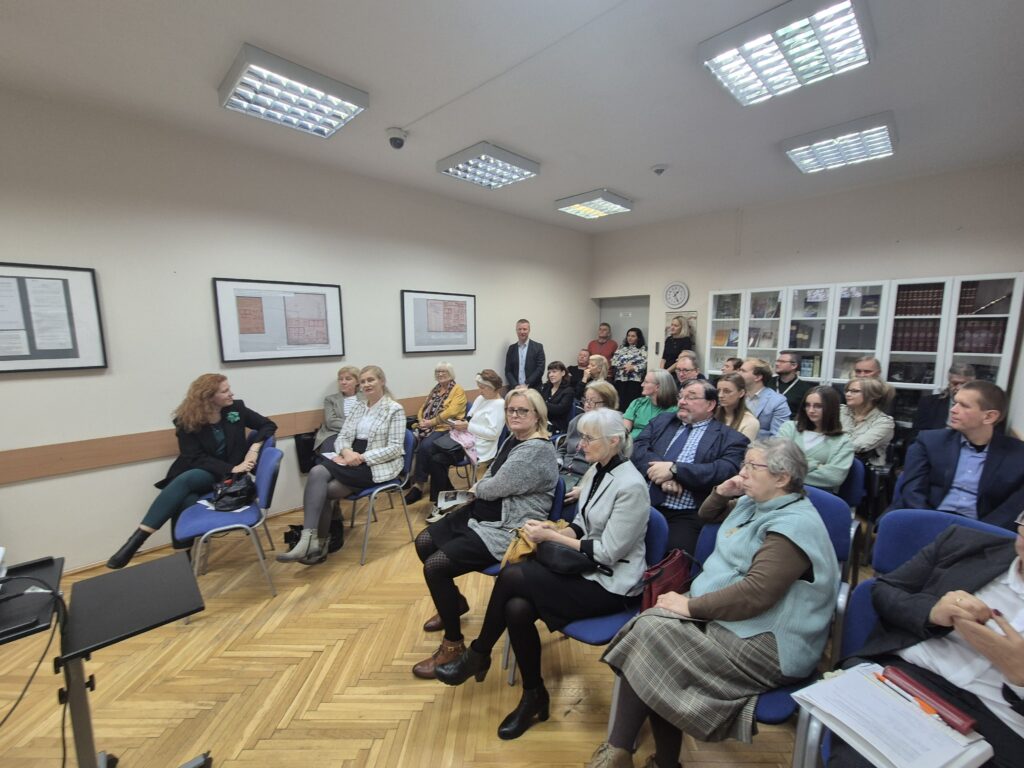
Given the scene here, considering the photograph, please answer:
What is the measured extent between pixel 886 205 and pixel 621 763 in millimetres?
5206

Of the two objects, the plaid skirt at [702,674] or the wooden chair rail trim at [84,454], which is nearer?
the plaid skirt at [702,674]

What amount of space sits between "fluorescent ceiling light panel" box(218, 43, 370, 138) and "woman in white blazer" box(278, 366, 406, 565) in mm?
1699

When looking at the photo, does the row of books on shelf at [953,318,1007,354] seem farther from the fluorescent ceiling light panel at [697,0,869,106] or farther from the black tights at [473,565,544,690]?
the black tights at [473,565,544,690]

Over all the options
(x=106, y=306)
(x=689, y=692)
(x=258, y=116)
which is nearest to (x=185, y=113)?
(x=258, y=116)

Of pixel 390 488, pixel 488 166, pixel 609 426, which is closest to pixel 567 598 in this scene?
pixel 609 426

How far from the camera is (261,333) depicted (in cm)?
339

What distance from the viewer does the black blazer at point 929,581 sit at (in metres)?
1.16

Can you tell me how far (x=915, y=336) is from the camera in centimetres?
389

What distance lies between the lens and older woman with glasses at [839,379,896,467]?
279cm

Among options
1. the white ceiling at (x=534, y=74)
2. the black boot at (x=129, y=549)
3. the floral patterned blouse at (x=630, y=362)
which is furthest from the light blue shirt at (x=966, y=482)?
the black boot at (x=129, y=549)

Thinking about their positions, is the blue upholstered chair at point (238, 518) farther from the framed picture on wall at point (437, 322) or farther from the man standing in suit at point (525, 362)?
the man standing in suit at point (525, 362)

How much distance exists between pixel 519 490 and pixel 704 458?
1.02 m

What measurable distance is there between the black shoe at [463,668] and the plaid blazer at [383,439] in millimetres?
1413

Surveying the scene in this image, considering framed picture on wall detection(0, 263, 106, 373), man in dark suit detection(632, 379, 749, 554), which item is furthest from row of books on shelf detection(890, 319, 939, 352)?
framed picture on wall detection(0, 263, 106, 373)
